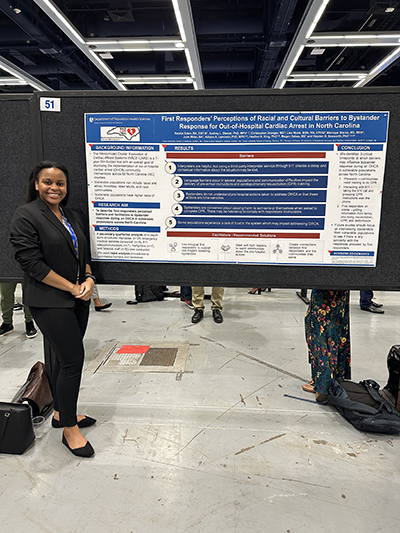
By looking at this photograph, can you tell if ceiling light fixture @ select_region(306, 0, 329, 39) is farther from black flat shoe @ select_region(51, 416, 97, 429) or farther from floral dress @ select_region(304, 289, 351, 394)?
black flat shoe @ select_region(51, 416, 97, 429)

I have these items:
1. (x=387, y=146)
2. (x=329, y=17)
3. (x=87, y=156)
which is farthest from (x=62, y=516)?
(x=329, y=17)

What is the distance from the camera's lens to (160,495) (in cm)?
138

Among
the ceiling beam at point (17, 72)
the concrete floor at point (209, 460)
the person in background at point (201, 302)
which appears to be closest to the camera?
the concrete floor at point (209, 460)

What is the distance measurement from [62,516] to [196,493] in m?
0.54

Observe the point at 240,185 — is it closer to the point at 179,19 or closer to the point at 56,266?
the point at 56,266

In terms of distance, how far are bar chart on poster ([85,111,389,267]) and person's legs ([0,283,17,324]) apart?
2.12 m

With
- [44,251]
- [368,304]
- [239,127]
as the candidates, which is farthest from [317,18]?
[44,251]

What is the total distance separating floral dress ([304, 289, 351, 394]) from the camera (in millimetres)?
1923

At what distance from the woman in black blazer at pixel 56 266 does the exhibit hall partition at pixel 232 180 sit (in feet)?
0.29

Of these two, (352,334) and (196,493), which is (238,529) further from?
(352,334)

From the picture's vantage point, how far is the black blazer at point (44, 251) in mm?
1301

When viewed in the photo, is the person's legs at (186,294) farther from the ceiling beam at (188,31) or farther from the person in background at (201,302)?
the ceiling beam at (188,31)

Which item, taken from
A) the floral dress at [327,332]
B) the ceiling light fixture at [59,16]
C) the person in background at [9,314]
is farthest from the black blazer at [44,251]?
the ceiling light fixture at [59,16]

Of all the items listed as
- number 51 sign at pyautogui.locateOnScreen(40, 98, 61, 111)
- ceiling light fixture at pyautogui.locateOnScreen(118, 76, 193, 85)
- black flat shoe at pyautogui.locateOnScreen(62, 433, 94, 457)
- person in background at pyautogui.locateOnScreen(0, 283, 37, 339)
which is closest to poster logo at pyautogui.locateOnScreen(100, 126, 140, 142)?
number 51 sign at pyautogui.locateOnScreen(40, 98, 61, 111)
